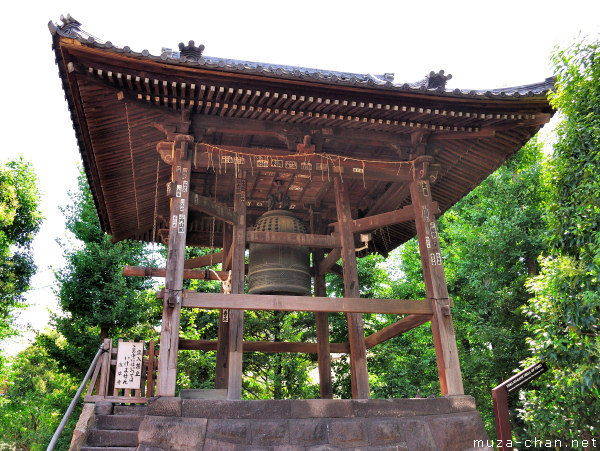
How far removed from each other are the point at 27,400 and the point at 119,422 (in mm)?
17998

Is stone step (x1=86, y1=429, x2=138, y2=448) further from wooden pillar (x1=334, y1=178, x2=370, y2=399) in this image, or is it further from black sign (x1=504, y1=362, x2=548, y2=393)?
black sign (x1=504, y1=362, x2=548, y2=393)

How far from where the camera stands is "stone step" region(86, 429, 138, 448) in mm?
5336

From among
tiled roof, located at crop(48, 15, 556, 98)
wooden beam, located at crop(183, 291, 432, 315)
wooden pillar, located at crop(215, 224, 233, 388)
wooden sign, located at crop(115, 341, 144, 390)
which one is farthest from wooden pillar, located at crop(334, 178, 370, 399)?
wooden sign, located at crop(115, 341, 144, 390)

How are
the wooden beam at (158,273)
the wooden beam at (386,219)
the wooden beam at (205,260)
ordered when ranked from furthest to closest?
the wooden beam at (205,260)
the wooden beam at (158,273)
the wooden beam at (386,219)

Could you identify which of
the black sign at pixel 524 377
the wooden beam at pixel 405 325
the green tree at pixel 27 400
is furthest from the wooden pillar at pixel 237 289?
the green tree at pixel 27 400

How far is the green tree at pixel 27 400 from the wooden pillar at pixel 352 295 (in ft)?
54.0

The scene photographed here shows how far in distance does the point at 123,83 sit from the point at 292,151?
281 centimetres

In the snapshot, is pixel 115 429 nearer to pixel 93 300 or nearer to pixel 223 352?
pixel 223 352

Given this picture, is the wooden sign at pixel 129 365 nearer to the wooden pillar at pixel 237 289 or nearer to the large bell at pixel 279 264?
the wooden pillar at pixel 237 289

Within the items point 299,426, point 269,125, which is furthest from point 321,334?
point 269,125

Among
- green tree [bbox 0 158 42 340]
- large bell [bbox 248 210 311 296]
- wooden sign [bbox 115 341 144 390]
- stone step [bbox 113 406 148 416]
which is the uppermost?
green tree [bbox 0 158 42 340]

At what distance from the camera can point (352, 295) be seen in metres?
7.54

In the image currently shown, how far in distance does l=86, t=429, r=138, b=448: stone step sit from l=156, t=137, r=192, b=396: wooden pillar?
2.05 feet

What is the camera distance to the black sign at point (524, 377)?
5820mm
